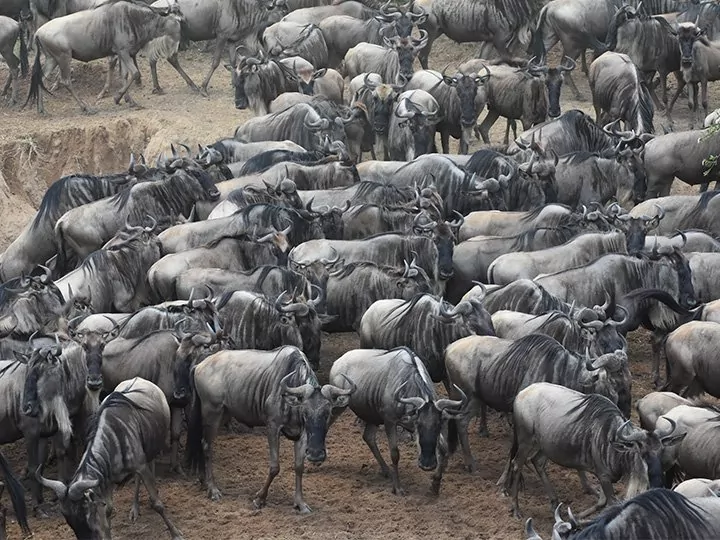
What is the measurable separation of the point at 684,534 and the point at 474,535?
7.56 ft

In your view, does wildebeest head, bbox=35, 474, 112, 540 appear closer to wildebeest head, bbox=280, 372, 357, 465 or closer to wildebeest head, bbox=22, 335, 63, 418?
wildebeest head, bbox=22, 335, 63, 418

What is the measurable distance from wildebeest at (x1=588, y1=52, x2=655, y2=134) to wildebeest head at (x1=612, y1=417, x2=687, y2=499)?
9.46 metres

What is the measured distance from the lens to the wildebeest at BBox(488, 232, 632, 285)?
14648 millimetres

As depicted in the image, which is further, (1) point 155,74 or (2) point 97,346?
(1) point 155,74

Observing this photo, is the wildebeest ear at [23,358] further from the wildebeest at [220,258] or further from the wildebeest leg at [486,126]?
the wildebeest leg at [486,126]

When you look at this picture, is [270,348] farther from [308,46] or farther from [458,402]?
[308,46]

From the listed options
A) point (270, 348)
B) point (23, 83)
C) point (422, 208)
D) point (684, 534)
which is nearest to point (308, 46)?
point (23, 83)

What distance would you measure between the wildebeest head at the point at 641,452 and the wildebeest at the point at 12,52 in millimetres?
16057

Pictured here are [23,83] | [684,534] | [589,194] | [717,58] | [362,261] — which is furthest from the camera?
[23,83]

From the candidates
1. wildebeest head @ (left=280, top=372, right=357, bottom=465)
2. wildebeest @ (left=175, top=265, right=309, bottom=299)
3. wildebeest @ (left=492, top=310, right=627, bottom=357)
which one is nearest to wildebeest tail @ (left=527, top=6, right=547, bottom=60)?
wildebeest @ (left=175, top=265, right=309, bottom=299)

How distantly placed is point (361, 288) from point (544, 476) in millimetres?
3597

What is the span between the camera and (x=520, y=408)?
1163cm

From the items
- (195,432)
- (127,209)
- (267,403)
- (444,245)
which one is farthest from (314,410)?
(127,209)

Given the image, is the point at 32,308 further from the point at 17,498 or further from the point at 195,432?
the point at 17,498
